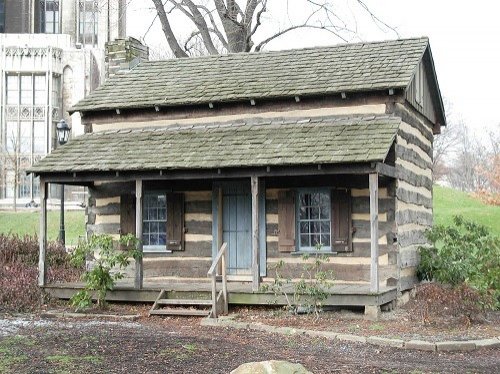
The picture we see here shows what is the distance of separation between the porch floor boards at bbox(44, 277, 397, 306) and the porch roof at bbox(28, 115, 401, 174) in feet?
8.04

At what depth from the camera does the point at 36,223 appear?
3353 centimetres

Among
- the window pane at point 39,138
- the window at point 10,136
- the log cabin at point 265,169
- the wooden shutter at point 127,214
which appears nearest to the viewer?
the log cabin at point 265,169

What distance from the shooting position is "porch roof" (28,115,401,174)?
13.5 meters

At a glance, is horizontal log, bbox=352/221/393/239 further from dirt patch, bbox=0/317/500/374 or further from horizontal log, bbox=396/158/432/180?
dirt patch, bbox=0/317/500/374

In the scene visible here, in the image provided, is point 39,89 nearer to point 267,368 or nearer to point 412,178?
point 412,178

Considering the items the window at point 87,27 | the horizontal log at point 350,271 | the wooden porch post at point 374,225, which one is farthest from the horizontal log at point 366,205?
the window at point 87,27

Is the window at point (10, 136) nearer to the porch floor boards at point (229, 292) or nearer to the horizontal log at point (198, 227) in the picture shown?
the porch floor boards at point (229, 292)

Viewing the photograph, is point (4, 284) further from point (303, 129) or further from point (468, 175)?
point (468, 175)

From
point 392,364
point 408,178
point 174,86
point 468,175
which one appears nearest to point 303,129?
point 408,178

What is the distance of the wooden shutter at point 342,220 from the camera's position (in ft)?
48.2

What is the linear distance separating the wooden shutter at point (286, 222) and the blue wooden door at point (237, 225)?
0.83 metres

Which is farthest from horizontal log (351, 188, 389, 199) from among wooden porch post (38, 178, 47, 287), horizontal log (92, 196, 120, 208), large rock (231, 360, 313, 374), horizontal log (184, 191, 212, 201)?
large rock (231, 360, 313, 374)

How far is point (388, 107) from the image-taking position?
48.3 feet

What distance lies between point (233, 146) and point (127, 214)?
3.35 m
